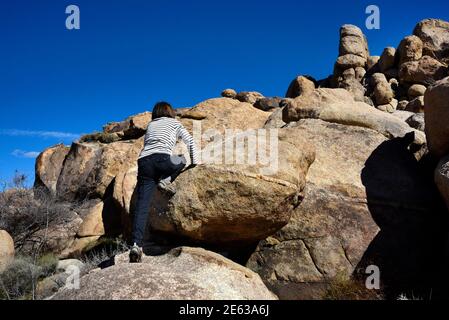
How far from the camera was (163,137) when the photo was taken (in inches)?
231

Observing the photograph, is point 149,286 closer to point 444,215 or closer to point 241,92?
point 444,215

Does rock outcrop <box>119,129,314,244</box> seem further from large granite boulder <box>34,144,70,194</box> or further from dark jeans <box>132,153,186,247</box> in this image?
large granite boulder <box>34,144,70,194</box>

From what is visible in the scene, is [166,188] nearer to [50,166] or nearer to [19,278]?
[19,278]

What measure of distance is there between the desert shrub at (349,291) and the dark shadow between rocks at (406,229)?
0.20 m

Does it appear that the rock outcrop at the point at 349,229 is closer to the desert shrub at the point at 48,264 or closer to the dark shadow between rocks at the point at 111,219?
the desert shrub at the point at 48,264

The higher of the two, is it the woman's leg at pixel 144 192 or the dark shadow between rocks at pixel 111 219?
the woman's leg at pixel 144 192

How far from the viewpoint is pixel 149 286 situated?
14.0 feet

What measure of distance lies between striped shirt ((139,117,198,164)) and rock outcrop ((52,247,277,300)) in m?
1.55

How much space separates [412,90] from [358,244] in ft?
84.3

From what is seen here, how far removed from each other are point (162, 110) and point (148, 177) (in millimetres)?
1088

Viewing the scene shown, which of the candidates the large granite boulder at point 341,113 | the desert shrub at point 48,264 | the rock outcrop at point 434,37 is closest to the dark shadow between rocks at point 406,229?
the large granite boulder at point 341,113

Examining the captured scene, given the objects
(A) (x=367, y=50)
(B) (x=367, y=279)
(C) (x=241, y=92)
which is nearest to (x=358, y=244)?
(B) (x=367, y=279)

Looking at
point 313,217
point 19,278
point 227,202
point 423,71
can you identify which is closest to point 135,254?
point 227,202

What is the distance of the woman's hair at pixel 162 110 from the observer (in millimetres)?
6172
